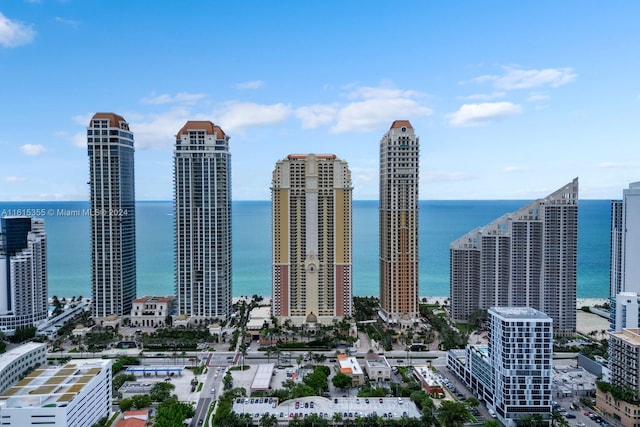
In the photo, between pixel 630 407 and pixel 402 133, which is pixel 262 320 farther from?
pixel 630 407

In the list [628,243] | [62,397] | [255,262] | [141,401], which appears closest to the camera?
[62,397]

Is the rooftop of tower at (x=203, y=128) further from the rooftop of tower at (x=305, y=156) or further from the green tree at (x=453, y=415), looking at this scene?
the green tree at (x=453, y=415)

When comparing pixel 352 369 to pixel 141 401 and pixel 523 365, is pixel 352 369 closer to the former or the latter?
pixel 523 365

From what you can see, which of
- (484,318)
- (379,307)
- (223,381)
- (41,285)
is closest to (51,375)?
(223,381)

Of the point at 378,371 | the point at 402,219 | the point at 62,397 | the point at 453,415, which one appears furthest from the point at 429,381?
the point at 62,397

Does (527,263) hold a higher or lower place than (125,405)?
higher

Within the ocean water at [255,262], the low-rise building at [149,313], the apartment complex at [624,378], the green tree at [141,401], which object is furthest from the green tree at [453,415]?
the ocean water at [255,262]
